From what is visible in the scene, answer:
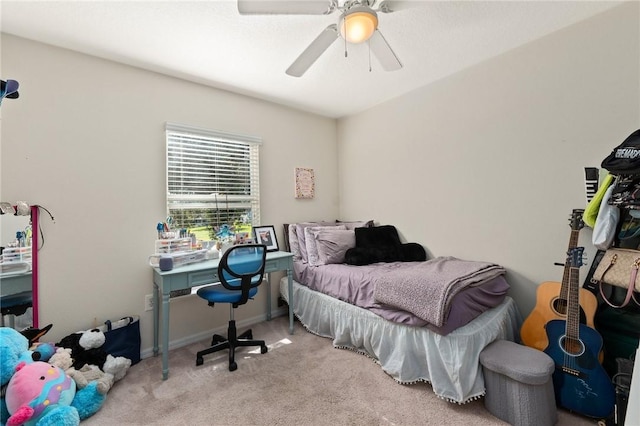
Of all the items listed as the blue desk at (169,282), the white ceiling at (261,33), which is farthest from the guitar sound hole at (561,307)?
the blue desk at (169,282)

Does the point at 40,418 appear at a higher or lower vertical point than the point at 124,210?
lower

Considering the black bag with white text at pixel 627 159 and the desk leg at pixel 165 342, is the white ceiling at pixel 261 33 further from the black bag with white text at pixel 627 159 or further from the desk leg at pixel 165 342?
the desk leg at pixel 165 342

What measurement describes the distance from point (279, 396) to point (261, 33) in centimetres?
250

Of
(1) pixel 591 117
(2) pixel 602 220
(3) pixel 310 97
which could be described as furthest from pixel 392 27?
(2) pixel 602 220

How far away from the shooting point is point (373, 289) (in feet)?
7.48

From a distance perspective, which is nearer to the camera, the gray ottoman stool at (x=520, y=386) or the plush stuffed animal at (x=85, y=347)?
the gray ottoman stool at (x=520, y=386)

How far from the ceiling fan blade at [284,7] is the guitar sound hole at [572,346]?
7.85 feet

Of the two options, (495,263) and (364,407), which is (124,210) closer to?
(364,407)

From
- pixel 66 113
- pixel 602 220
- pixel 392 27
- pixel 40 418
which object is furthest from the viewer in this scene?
pixel 66 113

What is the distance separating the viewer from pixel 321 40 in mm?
1721

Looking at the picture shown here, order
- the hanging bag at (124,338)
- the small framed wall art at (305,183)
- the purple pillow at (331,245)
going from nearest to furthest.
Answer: the hanging bag at (124,338) → the purple pillow at (331,245) → the small framed wall art at (305,183)

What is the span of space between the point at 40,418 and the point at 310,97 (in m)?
3.21

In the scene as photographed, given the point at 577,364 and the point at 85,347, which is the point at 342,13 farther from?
the point at 85,347

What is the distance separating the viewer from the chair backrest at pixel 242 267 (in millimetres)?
2201
